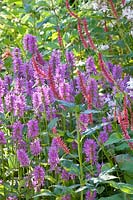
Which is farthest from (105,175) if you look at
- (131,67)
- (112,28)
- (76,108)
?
(112,28)

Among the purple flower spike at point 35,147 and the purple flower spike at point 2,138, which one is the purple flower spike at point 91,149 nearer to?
the purple flower spike at point 35,147

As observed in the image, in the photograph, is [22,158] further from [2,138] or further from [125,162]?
[125,162]

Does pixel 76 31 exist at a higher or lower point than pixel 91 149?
higher

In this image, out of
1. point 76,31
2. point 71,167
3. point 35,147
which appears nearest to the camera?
point 71,167

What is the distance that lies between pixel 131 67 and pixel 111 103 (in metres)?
0.49

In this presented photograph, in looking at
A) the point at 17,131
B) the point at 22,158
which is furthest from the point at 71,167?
the point at 17,131

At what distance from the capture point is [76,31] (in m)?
3.59

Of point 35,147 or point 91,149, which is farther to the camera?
point 35,147

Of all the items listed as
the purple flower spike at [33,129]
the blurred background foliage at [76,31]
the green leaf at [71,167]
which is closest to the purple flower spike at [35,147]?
the purple flower spike at [33,129]

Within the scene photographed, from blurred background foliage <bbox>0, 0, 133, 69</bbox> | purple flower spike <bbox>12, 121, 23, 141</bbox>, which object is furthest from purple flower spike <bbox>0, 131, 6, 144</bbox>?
blurred background foliage <bbox>0, 0, 133, 69</bbox>

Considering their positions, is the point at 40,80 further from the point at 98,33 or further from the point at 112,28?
the point at 112,28

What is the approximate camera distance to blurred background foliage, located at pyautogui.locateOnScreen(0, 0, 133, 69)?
3.18 metres

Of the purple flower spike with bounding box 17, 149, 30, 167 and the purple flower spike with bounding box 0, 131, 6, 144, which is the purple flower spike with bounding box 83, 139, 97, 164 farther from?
the purple flower spike with bounding box 0, 131, 6, 144

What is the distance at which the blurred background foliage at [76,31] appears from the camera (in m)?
3.18
